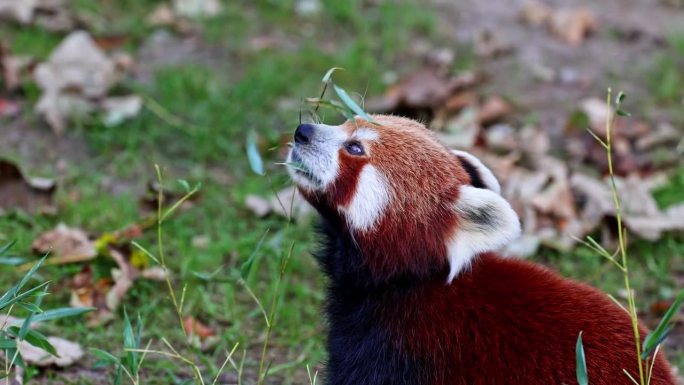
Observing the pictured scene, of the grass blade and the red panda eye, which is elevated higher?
the red panda eye

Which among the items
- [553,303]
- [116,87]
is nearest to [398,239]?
[553,303]

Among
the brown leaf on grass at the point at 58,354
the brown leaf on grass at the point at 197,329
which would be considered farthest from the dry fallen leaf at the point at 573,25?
the brown leaf on grass at the point at 58,354

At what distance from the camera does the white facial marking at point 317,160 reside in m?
2.48

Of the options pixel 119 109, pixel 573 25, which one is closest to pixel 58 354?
pixel 119 109

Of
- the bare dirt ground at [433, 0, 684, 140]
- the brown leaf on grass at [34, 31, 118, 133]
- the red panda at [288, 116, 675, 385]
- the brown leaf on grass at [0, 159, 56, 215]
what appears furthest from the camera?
the bare dirt ground at [433, 0, 684, 140]

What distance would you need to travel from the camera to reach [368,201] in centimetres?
241

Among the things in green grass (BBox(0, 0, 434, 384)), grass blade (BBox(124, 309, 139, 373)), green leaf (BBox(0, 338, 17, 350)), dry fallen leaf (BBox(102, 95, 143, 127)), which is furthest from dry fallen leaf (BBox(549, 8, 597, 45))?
green leaf (BBox(0, 338, 17, 350))

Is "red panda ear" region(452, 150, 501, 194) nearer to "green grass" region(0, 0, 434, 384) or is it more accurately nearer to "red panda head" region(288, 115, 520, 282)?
"red panda head" region(288, 115, 520, 282)

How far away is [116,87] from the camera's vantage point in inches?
182

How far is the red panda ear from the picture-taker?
2.62 metres

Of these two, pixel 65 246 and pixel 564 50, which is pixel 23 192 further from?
pixel 564 50

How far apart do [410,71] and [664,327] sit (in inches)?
134

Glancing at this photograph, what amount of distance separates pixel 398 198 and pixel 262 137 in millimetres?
2123

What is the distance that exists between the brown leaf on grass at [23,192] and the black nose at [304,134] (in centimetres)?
154
